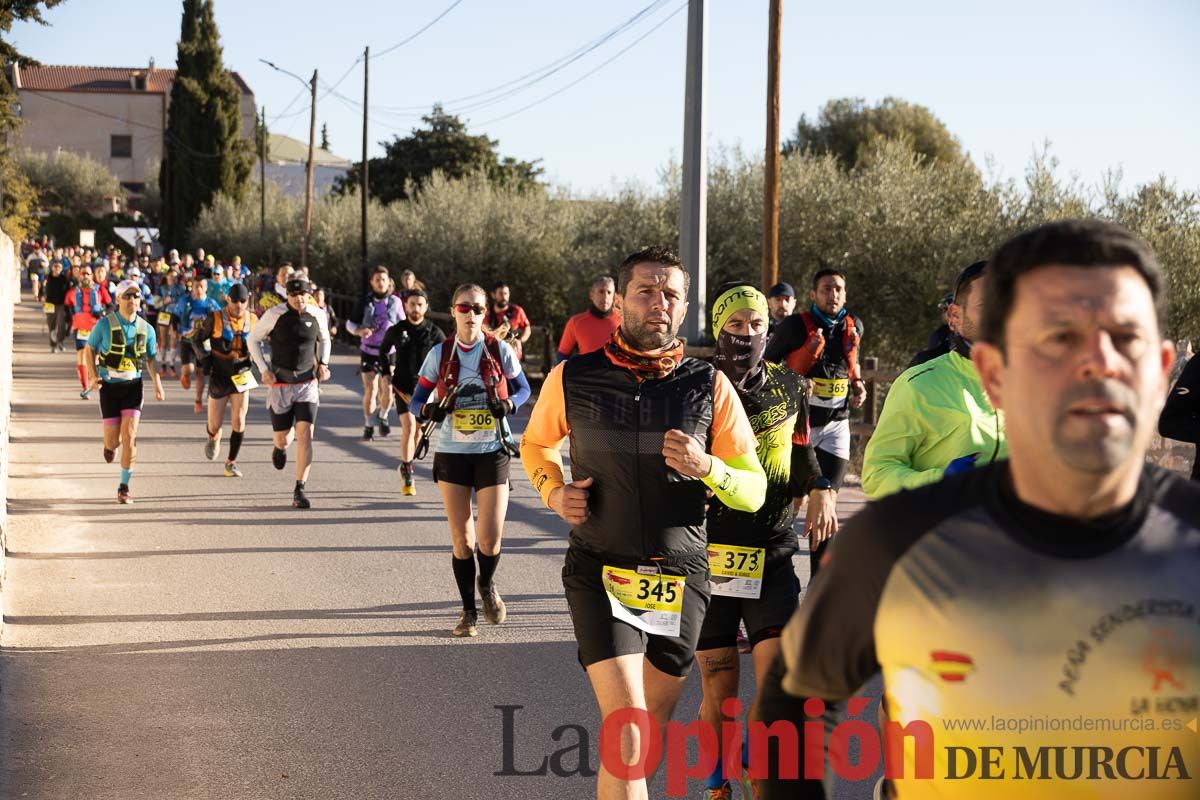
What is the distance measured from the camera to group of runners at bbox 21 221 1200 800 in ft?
6.01

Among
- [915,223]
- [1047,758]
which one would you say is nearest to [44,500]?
[1047,758]

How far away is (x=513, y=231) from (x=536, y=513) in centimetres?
2195

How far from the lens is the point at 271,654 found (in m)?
7.20

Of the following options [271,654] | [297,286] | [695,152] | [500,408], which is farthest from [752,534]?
[695,152]

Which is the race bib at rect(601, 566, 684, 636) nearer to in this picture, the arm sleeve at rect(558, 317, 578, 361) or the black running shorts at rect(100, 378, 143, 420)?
the arm sleeve at rect(558, 317, 578, 361)

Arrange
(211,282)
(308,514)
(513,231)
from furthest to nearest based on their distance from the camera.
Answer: (513,231)
(211,282)
(308,514)

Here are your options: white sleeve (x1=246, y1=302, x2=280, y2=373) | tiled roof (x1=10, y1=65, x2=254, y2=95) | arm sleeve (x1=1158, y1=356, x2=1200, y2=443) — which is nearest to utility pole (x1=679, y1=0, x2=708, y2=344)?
white sleeve (x1=246, y1=302, x2=280, y2=373)

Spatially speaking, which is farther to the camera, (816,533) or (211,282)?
(211,282)

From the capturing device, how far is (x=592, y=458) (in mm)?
4375

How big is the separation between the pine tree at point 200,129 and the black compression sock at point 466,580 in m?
76.2

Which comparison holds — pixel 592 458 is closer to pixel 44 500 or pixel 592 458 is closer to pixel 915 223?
pixel 44 500

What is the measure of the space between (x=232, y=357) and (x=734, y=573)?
9.96m

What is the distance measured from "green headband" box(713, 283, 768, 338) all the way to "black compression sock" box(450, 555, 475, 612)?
2925mm

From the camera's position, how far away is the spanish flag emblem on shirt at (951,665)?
6.24 ft
